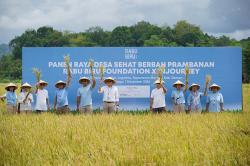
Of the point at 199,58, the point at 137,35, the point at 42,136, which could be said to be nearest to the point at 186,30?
the point at 137,35

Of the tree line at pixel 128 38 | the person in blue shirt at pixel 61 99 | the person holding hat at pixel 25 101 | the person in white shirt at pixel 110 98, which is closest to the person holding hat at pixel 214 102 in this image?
the person in white shirt at pixel 110 98

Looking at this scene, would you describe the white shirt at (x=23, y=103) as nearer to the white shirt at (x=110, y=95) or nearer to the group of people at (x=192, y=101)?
the white shirt at (x=110, y=95)

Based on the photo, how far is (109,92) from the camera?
13.1m

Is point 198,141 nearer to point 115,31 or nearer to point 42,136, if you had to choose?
point 42,136

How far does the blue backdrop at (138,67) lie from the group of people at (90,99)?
3.55 ft

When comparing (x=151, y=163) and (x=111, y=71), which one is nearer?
(x=151, y=163)

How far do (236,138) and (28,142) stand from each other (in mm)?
3029

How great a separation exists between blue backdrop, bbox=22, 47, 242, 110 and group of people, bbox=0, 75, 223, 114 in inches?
42.6

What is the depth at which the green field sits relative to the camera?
5465 millimetres

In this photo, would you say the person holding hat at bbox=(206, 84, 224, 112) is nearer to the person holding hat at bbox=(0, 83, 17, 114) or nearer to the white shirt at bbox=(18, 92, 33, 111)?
the white shirt at bbox=(18, 92, 33, 111)

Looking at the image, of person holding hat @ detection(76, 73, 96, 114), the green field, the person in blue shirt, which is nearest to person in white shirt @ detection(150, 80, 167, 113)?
person holding hat @ detection(76, 73, 96, 114)

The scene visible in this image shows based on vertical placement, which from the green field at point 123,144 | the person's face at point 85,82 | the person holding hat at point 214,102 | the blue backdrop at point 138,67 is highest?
the blue backdrop at point 138,67

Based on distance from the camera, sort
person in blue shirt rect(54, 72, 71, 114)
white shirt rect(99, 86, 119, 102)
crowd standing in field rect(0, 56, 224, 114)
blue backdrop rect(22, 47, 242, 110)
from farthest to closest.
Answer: blue backdrop rect(22, 47, 242, 110)
person in blue shirt rect(54, 72, 71, 114)
crowd standing in field rect(0, 56, 224, 114)
white shirt rect(99, 86, 119, 102)

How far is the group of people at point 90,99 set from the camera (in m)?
13.1
